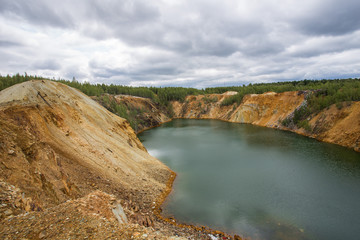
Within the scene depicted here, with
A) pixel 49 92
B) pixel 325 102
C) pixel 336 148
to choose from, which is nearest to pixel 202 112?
pixel 325 102

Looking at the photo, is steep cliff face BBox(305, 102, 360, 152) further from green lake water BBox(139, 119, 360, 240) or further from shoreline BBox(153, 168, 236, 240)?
shoreline BBox(153, 168, 236, 240)

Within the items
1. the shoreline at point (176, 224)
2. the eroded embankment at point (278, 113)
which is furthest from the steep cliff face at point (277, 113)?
the shoreline at point (176, 224)

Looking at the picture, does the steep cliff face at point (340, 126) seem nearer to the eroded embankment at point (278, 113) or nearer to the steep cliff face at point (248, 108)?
the eroded embankment at point (278, 113)

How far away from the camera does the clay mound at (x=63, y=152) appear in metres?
8.63

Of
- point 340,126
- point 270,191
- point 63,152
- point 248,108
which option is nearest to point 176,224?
point 63,152

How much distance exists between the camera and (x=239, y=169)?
72.0 ft

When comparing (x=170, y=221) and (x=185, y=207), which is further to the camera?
(x=185, y=207)

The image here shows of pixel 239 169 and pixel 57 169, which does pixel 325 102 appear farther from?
pixel 57 169

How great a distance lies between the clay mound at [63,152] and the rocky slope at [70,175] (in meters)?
0.04

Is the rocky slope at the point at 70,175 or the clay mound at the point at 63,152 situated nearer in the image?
the rocky slope at the point at 70,175

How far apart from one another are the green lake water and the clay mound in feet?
11.5

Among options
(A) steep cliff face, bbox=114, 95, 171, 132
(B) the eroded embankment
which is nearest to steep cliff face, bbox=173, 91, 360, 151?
(B) the eroded embankment

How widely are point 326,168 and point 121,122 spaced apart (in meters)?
24.5

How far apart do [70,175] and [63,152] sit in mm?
2048
